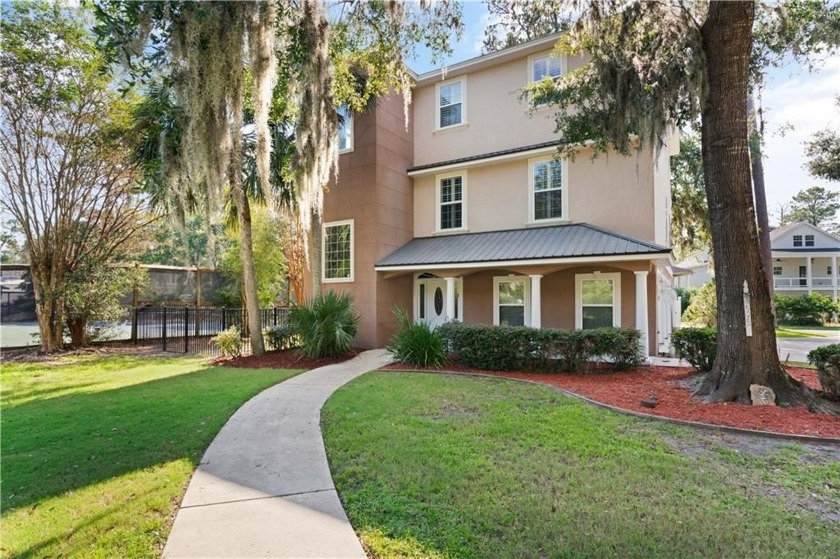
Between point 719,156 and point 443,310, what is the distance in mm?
8317

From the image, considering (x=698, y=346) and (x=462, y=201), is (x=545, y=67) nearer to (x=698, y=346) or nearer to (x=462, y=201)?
(x=462, y=201)

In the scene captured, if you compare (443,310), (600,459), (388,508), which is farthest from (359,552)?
(443,310)

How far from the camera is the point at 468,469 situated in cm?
389

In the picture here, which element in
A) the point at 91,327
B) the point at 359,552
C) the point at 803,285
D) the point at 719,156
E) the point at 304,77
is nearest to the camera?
the point at 359,552

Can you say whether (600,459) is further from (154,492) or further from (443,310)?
(443,310)

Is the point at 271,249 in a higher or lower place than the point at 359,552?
higher

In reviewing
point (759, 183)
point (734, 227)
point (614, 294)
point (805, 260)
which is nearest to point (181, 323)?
point (614, 294)

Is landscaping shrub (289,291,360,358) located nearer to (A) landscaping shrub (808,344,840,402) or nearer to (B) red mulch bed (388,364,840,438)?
(B) red mulch bed (388,364,840,438)

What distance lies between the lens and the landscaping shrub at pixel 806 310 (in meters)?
25.3

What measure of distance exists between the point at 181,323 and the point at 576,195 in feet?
42.3

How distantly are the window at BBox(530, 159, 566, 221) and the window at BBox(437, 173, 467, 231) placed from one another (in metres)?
2.19

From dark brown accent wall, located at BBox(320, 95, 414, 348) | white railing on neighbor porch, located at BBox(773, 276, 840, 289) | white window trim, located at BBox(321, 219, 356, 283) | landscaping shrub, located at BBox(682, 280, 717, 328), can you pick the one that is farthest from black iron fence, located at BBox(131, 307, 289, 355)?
white railing on neighbor porch, located at BBox(773, 276, 840, 289)

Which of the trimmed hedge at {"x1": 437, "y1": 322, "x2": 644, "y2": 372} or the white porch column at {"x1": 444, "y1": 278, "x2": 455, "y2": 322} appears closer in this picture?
the trimmed hedge at {"x1": 437, "y1": 322, "x2": 644, "y2": 372}

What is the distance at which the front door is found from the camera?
1348cm
